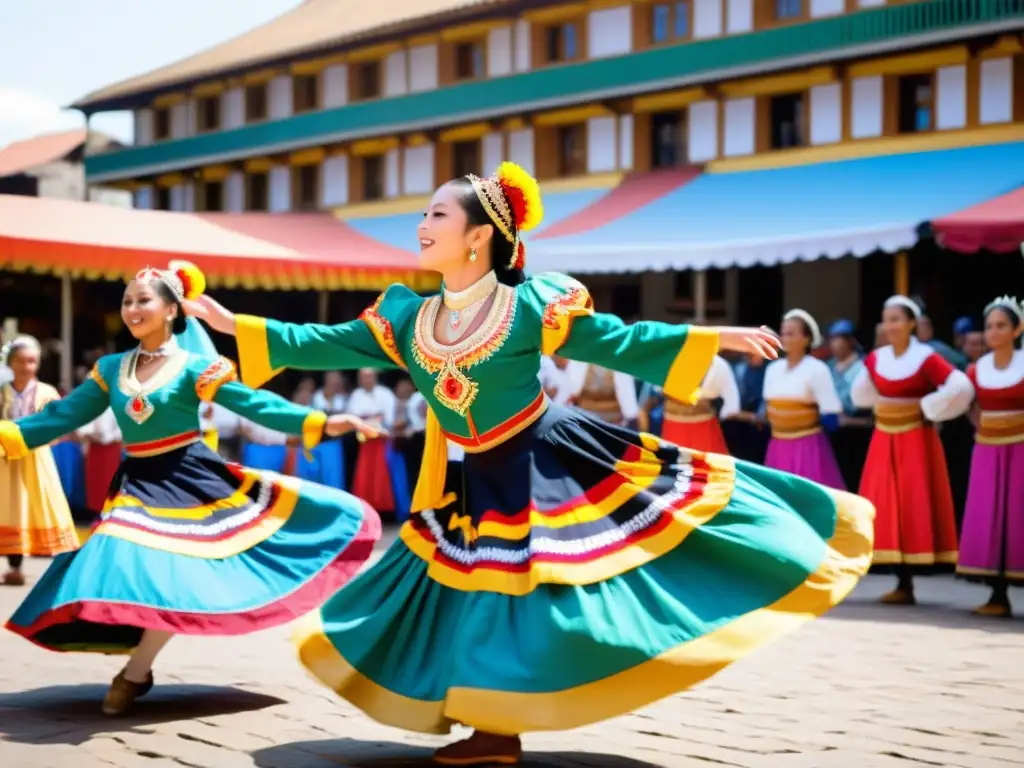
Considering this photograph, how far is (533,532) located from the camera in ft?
13.1

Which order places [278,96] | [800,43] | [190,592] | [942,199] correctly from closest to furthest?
[190,592]
[942,199]
[800,43]
[278,96]

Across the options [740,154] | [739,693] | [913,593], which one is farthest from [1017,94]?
[739,693]

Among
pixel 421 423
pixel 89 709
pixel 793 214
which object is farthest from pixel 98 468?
pixel 89 709

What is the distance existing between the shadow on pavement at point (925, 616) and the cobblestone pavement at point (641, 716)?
15.9 inches

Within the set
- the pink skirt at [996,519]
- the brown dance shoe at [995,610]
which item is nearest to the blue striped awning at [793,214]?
the pink skirt at [996,519]

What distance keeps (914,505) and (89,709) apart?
15.7 ft

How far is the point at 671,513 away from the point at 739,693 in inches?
58.8

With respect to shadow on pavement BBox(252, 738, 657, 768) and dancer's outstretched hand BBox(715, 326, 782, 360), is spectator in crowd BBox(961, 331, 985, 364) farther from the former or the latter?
shadow on pavement BBox(252, 738, 657, 768)

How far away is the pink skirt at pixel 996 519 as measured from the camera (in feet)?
24.8

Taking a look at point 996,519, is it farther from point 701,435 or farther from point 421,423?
point 421,423

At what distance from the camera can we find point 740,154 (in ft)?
62.0

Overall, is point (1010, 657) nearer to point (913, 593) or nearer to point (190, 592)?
point (913, 593)

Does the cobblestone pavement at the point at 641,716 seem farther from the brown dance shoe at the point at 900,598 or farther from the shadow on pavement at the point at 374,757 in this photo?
the brown dance shoe at the point at 900,598

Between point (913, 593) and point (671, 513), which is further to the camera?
point (913, 593)
